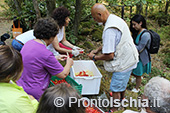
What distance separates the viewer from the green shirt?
1210 mm

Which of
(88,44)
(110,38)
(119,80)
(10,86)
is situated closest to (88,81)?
(119,80)

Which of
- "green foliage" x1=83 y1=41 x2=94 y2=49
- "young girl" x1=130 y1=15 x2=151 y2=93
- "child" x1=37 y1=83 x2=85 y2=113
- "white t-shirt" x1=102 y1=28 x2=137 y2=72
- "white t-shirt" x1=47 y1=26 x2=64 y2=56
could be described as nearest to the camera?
"child" x1=37 y1=83 x2=85 y2=113

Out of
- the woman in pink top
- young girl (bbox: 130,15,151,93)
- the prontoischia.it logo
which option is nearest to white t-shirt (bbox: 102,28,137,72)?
the woman in pink top

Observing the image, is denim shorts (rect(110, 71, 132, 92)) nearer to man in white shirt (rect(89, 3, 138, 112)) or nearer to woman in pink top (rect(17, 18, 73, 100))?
man in white shirt (rect(89, 3, 138, 112))

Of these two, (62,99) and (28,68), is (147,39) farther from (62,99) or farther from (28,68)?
(62,99)

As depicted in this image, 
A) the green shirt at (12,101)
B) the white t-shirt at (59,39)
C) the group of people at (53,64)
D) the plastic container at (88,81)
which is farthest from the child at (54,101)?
the white t-shirt at (59,39)

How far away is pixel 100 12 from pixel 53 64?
1178mm

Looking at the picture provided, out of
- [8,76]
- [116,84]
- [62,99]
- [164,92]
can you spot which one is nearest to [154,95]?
[164,92]

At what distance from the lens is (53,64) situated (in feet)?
6.88

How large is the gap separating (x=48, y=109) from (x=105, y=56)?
1604 millimetres

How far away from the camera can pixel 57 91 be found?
46.0 inches

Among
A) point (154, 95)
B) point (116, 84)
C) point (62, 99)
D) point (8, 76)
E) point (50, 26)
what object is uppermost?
point (50, 26)

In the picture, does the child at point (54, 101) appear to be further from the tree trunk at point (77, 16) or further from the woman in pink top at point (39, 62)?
the tree trunk at point (77, 16)

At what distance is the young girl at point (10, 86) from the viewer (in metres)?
1.23
